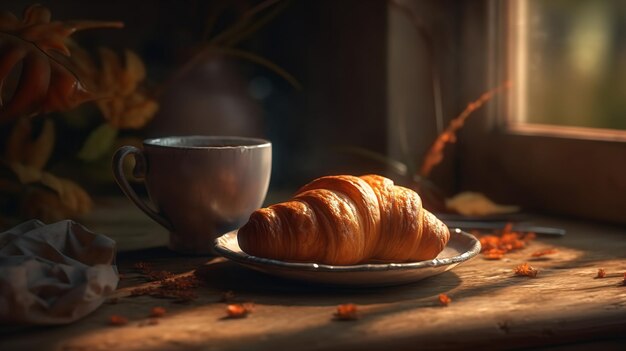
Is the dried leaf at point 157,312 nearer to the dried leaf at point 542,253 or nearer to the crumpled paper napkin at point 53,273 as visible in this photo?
the crumpled paper napkin at point 53,273

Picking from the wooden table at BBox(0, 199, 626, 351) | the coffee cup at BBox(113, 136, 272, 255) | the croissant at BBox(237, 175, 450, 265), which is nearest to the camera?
the wooden table at BBox(0, 199, 626, 351)

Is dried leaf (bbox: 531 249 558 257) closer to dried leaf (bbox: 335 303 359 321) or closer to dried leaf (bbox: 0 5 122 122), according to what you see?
dried leaf (bbox: 335 303 359 321)

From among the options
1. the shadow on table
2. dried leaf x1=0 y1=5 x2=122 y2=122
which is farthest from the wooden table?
dried leaf x1=0 y1=5 x2=122 y2=122

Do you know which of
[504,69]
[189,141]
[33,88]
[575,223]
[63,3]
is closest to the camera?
[33,88]

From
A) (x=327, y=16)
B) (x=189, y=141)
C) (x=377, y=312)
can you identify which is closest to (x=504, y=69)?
(x=327, y=16)

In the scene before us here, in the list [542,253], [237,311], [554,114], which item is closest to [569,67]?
[554,114]

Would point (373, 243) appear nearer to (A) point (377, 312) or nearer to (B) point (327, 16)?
(A) point (377, 312)
